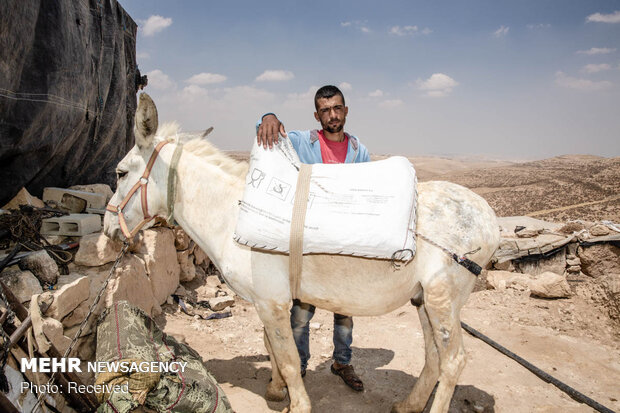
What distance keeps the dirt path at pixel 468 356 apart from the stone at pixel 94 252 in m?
1.24

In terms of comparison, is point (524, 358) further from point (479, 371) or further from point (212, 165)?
point (212, 165)

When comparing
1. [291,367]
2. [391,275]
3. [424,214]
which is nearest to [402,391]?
[291,367]

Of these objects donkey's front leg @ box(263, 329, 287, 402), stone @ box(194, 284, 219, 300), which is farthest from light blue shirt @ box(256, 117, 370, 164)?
stone @ box(194, 284, 219, 300)

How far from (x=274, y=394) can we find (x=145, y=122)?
2.65m

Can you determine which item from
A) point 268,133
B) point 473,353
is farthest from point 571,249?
point 268,133

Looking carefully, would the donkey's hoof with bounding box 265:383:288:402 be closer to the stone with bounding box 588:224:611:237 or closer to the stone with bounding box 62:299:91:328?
the stone with bounding box 62:299:91:328

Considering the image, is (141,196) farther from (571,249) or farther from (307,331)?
(571,249)

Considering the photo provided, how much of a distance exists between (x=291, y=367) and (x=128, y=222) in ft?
5.77

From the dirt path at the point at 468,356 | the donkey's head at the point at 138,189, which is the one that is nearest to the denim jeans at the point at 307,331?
the dirt path at the point at 468,356

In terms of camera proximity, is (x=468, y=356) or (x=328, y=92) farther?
(x=468, y=356)

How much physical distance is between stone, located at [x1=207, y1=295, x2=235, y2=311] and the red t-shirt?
10.2 feet

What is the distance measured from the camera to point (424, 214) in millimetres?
2471

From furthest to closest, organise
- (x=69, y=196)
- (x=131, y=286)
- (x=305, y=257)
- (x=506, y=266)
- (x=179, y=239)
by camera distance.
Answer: (x=506, y=266) → (x=179, y=239) → (x=69, y=196) → (x=131, y=286) → (x=305, y=257)

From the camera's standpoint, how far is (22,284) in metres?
2.81
